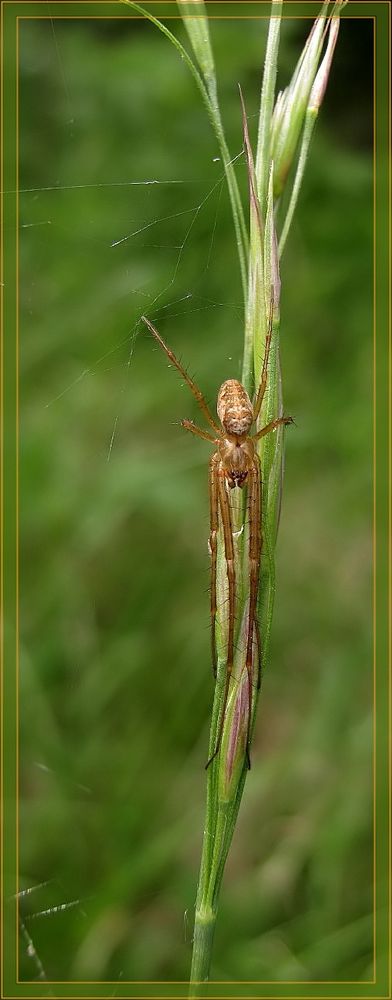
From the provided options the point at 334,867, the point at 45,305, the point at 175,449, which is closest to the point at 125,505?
the point at 175,449

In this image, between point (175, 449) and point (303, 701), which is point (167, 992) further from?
point (175, 449)

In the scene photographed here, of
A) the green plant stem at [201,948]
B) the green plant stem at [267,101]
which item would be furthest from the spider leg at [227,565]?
the green plant stem at [267,101]

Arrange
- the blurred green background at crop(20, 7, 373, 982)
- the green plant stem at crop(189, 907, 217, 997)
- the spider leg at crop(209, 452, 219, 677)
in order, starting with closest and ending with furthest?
the green plant stem at crop(189, 907, 217, 997) < the spider leg at crop(209, 452, 219, 677) < the blurred green background at crop(20, 7, 373, 982)

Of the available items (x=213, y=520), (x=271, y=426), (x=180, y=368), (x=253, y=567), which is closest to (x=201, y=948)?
(x=253, y=567)

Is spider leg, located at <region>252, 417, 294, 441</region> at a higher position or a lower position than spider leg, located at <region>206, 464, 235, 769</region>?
higher

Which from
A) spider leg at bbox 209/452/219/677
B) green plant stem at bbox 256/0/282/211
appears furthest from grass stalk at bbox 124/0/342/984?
spider leg at bbox 209/452/219/677

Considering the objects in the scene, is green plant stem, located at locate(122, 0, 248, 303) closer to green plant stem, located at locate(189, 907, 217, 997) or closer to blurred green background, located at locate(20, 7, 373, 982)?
blurred green background, located at locate(20, 7, 373, 982)

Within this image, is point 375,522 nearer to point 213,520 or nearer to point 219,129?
point 213,520
